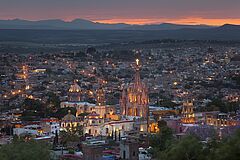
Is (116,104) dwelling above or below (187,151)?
below

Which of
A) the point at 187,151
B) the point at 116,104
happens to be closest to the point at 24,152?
the point at 187,151

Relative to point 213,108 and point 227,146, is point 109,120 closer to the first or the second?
point 213,108

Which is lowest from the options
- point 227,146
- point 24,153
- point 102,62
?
point 102,62

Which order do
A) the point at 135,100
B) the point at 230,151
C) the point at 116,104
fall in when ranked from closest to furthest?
1. the point at 230,151
2. the point at 135,100
3. the point at 116,104

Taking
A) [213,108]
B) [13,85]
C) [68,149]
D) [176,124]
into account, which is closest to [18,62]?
[13,85]

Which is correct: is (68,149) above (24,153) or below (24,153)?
below

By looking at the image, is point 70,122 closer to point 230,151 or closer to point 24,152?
point 24,152

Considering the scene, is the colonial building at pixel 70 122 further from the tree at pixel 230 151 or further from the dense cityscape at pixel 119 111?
the tree at pixel 230 151

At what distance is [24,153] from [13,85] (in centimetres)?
8366

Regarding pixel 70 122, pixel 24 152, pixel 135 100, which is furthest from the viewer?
pixel 135 100

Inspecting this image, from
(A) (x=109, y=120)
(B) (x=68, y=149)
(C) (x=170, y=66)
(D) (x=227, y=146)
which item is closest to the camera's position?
(D) (x=227, y=146)

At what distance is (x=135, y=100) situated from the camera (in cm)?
6519

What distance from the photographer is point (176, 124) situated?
192 ft

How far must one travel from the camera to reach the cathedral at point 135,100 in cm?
6431
